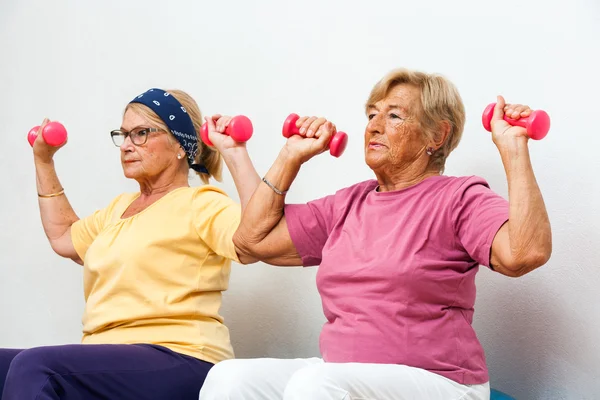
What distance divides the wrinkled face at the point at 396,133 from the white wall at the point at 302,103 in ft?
1.30

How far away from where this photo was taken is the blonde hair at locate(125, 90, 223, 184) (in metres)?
2.43

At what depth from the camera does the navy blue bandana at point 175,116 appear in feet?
7.96

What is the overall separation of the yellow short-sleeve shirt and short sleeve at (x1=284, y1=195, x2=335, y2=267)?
20 cm

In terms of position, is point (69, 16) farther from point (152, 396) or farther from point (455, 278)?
point (455, 278)

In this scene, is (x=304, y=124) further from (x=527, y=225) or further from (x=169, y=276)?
(x=527, y=225)

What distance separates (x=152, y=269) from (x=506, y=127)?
1.05 meters

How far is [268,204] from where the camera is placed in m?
2.04

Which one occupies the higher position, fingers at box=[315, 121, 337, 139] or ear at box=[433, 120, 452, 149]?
fingers at box=[315, 121, 337, 139]

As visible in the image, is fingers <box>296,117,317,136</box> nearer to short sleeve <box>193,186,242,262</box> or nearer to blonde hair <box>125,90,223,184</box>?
short sleeve <box>193,186,242,262</box>

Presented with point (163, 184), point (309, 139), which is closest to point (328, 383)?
point (309, 139)

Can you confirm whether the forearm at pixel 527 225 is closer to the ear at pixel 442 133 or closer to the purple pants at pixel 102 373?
the ear at pixel 442 133

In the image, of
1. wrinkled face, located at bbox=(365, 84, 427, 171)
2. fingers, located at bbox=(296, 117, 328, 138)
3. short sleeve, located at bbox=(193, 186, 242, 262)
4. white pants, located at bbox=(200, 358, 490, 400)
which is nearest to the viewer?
white pants, located at bbox=(200, 358, 490, 400)

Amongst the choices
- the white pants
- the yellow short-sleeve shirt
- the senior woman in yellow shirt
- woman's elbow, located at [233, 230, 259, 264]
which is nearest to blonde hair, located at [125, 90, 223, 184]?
the senior woman in yellow shirt

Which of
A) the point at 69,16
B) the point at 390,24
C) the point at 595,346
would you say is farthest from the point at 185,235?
the point at 69,16
